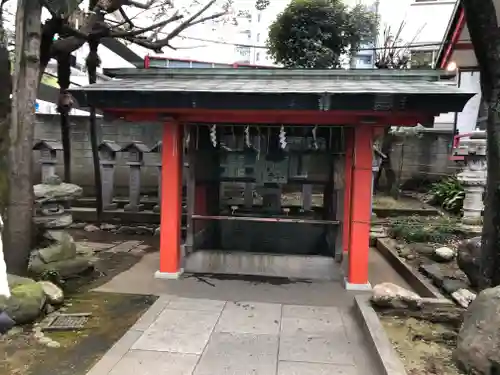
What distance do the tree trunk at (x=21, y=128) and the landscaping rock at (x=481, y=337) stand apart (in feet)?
18.2

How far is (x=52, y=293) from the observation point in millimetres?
5516

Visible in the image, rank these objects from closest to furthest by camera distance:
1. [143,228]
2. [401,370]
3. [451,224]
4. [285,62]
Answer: [401,370] < [451,224] < [143,228] < [285,62]

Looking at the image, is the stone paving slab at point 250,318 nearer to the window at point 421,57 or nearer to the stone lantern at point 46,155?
the stone lantern at point 46,155

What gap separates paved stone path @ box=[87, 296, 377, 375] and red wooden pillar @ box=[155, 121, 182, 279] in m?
1.13

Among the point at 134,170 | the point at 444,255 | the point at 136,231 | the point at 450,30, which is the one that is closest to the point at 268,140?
the point at 444,255

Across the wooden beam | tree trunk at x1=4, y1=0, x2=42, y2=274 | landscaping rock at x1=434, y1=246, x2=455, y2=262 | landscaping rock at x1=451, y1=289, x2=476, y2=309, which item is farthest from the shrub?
tree trunk at x1=4, y1=0, x2=42, y2=274

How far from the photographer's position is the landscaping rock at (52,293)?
5429mm

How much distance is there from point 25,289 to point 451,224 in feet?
30.9

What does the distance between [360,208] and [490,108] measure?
8.32 ft

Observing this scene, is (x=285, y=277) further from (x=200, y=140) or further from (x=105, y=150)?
(x=105, y=150)

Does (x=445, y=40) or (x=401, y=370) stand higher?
(x=445, y=40)

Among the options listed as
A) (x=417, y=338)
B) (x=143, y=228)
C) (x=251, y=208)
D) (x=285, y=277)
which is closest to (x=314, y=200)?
(x=251, y=208)

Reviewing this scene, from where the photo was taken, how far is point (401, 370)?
3805 mm

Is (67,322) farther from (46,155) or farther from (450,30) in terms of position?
(450,30)
